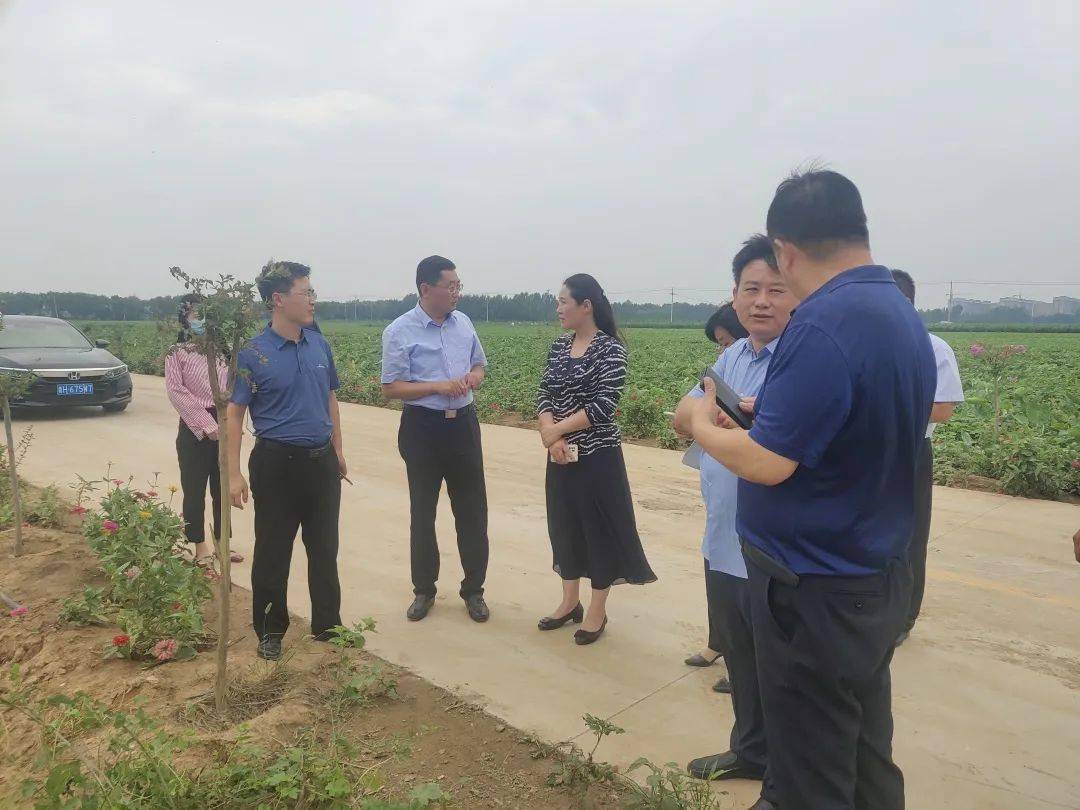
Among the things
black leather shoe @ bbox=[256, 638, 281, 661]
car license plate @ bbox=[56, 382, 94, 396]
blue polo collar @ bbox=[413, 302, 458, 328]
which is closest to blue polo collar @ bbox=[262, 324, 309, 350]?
blue polo collar @ bbox=[413, 302, 458, 328]

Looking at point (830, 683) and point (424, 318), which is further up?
point (424, 318)

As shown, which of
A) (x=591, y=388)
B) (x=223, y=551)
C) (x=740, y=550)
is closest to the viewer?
(x=740, y=550)

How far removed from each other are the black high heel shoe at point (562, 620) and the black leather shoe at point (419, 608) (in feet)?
2.10

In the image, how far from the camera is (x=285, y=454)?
3.66 m

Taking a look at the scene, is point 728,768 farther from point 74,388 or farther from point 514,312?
point 514,312

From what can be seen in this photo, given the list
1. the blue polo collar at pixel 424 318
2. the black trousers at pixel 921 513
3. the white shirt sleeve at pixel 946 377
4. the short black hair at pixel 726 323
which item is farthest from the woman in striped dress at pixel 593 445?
the white shirt sleeve at pixel 946 377

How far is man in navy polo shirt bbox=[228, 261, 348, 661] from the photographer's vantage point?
3650 millimetres

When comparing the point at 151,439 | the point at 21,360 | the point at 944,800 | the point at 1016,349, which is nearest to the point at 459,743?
the point at 944,800

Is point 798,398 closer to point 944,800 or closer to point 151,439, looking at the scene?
point 944,800

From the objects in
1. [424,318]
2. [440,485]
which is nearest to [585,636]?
[440,485]

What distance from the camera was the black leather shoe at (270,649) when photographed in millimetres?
3674

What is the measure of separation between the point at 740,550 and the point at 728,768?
0.79m

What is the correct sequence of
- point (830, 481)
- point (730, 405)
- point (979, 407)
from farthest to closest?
point (979, 407) → point (730, 405) → point (830, 481)

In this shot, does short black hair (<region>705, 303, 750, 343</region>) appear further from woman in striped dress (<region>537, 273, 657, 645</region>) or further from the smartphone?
the smartphone
